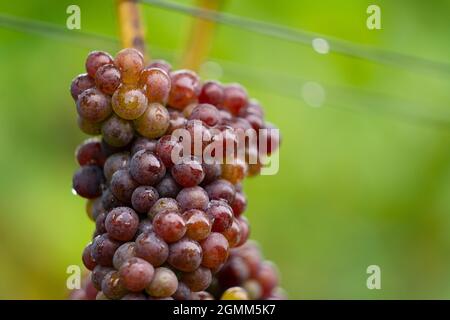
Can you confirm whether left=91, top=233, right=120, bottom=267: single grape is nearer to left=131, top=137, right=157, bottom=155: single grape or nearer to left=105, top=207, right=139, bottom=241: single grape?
left=105, top=207, right=139, bottom=241: single grape

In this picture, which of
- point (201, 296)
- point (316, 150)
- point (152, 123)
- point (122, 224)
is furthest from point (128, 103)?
point (316, 150)

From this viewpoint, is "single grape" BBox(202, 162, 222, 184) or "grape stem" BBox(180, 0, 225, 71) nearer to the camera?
"single grape" BBox(202, 162, 222, 184)

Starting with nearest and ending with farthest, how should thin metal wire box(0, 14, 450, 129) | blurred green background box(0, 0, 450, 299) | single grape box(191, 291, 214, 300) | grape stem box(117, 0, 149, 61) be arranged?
single grape box(191, 291, 214, 300) < grape stem box(117, 0, 149, 61) < thin metal wire box(0, 14, 450, 129) < blurred green background box(0, 0, 450, 299)

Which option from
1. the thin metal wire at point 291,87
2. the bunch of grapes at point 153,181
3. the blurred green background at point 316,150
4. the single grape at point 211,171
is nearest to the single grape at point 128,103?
the bunch of grapes at point 153,181

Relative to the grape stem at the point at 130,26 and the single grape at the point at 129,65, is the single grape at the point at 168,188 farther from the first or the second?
the grape stem at the point at 130,26

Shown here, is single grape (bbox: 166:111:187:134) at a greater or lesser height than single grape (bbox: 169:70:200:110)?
lesser

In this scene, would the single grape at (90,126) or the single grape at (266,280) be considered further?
the single grape at (266,280)

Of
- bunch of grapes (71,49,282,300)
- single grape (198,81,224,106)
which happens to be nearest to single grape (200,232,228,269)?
bunch of grapes (71,49,282,300)
